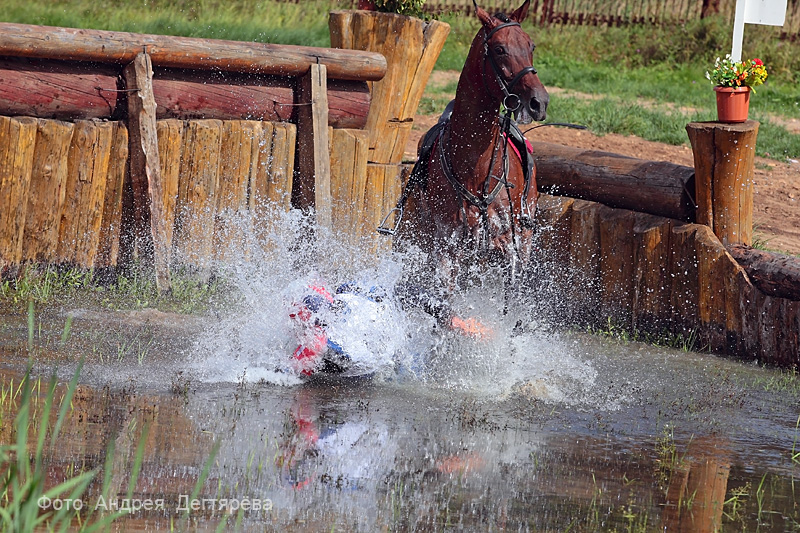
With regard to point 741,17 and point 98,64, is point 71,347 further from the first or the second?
point 741,17

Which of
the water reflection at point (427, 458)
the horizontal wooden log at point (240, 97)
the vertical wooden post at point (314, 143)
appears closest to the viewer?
the water reflection at point (427, 458)

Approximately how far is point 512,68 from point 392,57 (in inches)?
144

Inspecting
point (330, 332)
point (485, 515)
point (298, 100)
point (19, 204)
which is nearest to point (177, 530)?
point (485, 515)

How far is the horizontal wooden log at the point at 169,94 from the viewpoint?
782 cm

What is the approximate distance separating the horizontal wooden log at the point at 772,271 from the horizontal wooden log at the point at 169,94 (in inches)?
142

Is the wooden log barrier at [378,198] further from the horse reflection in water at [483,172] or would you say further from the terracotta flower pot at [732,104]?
the terracotta flower pot at [732,104]

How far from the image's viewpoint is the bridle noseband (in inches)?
235

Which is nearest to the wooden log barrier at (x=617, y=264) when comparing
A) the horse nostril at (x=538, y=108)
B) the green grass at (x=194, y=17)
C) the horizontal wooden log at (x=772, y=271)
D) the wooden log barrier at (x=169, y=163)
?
the horizontal wooden log at (x=772, y=271)

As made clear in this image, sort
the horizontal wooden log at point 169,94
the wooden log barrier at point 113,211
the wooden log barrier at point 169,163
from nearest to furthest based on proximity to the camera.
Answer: the horizontal wooden log at point 169,94 → the wooden log barrier at point 113,211 → the wooden log barrier at point 169,163

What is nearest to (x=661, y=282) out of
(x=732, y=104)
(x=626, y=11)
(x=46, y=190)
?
(x=732, y=104)

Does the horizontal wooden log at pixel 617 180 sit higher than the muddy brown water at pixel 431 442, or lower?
higher

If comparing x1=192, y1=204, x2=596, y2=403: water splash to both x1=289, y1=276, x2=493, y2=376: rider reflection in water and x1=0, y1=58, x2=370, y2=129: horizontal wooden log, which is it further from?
x1=0, y1=58, x2=370, y2=129: horizontal wooden log

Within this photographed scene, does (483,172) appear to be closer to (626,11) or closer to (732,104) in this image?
(732,104)

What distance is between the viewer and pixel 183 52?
838 cm
